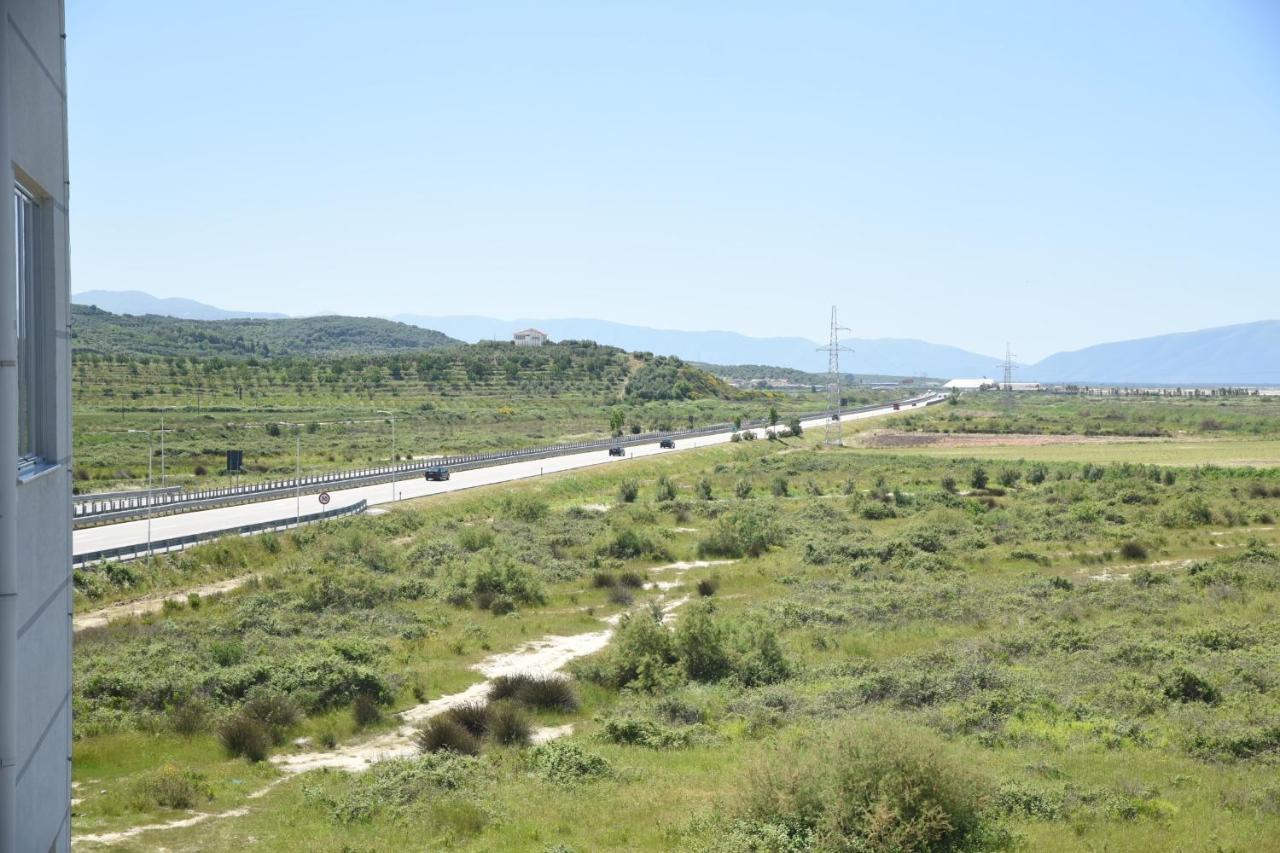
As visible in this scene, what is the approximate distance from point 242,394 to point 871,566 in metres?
120

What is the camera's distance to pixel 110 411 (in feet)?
378

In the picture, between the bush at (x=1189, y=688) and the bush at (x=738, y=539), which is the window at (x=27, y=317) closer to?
the bush at (x=1189, y=688)

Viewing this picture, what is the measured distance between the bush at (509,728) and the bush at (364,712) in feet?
9.33

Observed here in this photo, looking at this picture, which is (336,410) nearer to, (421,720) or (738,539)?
(738,539)

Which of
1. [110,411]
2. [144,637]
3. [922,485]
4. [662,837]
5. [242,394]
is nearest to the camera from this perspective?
[662,837]

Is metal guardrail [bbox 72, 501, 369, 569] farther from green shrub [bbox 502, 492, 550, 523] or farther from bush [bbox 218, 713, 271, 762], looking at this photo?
bush [bbox 218, 713, 271, 762]

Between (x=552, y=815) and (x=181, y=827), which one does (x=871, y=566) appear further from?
(x=181, y=827)

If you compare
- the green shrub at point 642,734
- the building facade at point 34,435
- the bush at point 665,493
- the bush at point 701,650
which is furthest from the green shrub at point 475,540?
the building facade at point 34,435

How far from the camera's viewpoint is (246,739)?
21.5 meters

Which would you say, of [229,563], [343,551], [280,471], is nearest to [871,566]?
[343,551]

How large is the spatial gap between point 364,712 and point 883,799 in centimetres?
1340

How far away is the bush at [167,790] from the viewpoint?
58.1 feet

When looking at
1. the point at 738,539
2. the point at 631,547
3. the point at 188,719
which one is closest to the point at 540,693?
the point at 188,719

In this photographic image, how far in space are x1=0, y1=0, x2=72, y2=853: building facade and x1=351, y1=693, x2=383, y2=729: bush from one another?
12.6 metres
